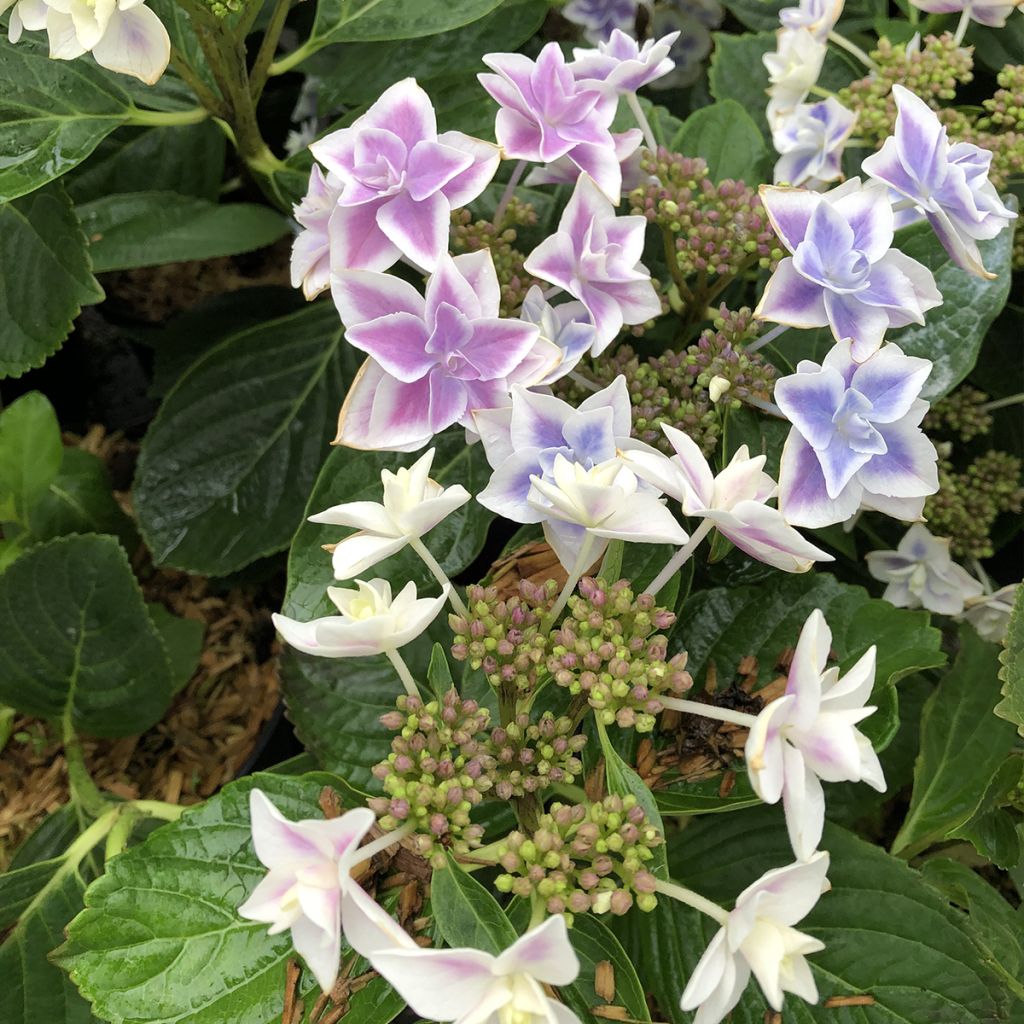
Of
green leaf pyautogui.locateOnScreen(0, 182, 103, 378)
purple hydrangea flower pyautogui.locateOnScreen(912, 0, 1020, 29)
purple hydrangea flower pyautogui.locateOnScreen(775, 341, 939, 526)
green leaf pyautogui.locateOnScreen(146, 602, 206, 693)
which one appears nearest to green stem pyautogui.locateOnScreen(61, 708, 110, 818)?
green leaf pyautogui.locateOnScreen(146, 602, 206, 693)

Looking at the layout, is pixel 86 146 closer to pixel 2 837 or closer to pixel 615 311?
pixel 615 311

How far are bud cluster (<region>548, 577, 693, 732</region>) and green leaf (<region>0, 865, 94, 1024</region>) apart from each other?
0.55 meters

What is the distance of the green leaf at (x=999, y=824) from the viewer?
75cm

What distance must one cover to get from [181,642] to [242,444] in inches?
8.9

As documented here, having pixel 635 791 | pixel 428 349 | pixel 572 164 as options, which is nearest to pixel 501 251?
pixel 572 164

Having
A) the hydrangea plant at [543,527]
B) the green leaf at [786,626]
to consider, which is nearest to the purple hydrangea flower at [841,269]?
the hydrangea plant at [543,527]

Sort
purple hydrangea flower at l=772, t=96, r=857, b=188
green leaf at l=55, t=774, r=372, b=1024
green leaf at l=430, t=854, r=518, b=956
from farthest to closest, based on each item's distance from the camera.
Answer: purple hydrangea flower at l=772, t=96, r=857, b=188
green leaf at l=55, t=774, r=372, b=1024
green leaf at l=430, t=854, r=518, b=956

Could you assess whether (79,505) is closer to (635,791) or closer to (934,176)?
(635,791)

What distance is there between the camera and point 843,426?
567 mm

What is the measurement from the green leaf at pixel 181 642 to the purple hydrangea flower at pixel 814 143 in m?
0.74

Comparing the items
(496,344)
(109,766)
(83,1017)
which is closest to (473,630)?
(496,344)

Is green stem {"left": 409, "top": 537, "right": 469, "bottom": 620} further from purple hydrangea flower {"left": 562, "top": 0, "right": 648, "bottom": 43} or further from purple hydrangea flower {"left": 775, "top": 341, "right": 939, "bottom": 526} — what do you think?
purple hydrangea flower {"left": 562, "top": 0, "right": 648, "bottom": 43}

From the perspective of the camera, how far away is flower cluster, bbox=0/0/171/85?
2.03 ft

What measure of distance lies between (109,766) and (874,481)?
2.83ft
